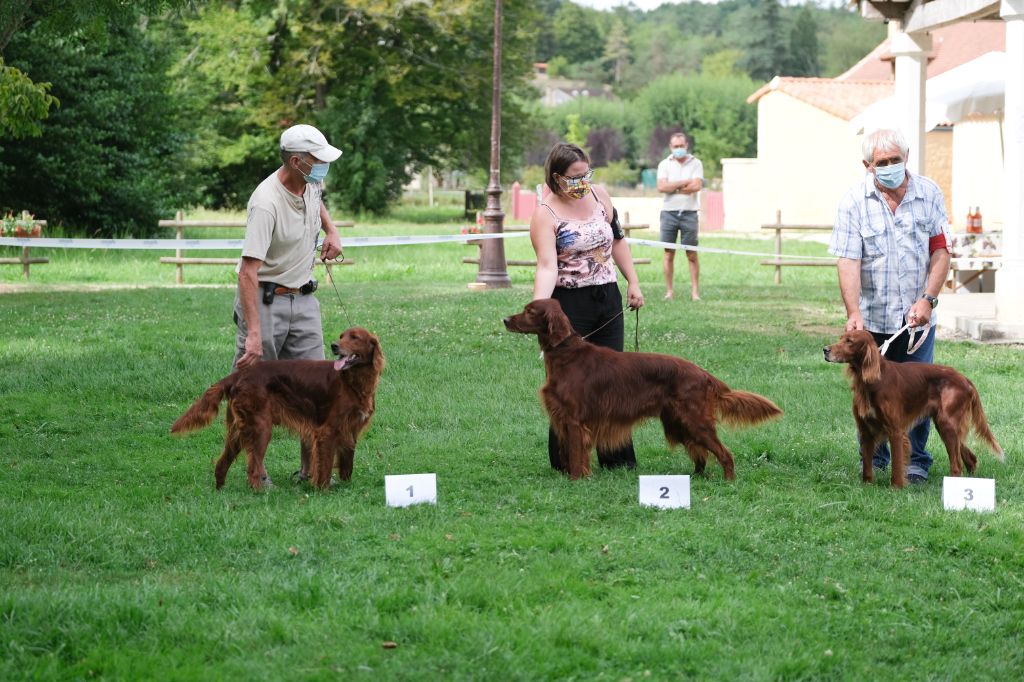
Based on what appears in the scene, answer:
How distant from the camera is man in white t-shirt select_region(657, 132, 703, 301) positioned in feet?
51.6

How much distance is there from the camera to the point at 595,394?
6.58 meters

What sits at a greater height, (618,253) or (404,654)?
(618,253)

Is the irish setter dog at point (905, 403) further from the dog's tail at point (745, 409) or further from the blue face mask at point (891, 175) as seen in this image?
the blue face mask at point (891, 175)

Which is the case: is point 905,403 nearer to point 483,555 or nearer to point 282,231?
point 483,555

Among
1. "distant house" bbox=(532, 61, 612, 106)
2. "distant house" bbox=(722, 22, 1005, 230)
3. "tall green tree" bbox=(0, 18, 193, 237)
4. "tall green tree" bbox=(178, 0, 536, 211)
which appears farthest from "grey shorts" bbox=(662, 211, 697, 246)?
"distant house" bbox=(532, 61, 612, 106)

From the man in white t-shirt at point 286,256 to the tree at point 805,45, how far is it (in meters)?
97.9

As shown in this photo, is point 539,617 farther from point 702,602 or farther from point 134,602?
point 134,602

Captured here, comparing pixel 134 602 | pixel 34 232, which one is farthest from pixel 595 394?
pixel 34 232

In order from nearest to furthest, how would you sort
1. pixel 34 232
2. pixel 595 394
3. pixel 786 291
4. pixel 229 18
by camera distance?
pixel 595 394 → pixel 786 291 → pixel 34 232 → pixel 229 18

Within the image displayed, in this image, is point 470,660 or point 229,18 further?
point 229,18

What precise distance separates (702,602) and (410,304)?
11162mm

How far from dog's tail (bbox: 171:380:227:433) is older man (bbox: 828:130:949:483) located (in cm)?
324

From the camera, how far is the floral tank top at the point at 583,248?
6.81m

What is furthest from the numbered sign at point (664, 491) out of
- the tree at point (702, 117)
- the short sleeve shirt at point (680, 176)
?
the tree at point (702, 117)
